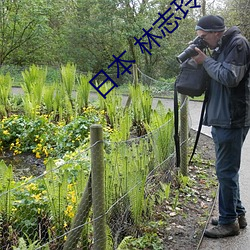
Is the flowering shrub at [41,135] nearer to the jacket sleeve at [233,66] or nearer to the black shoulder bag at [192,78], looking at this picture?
the black shoulder bag at [192,78]

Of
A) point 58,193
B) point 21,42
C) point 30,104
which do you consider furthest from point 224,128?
point 21,42

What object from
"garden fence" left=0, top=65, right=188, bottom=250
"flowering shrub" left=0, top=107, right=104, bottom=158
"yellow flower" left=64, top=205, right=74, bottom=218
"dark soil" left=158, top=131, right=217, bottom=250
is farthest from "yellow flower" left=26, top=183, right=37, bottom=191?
"flowering shrub" left=0, top=107, right=104, bottom=158

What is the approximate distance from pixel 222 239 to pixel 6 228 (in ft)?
5.78

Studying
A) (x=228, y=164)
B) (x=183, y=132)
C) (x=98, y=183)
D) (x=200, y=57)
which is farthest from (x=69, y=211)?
(x=183, y=132)

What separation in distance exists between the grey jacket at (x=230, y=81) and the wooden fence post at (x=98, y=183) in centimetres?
107

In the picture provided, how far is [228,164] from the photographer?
3.06m

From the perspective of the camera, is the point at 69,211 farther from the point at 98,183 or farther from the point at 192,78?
the point at 192,78

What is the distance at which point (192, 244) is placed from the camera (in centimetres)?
320

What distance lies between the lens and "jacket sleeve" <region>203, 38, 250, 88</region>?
9.09 ft

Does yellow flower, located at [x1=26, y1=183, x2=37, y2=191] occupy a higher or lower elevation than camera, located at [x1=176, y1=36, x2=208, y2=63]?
lower

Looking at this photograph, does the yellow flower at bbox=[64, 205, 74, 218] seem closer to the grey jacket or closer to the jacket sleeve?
the grey jacket

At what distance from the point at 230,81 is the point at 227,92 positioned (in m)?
0.17

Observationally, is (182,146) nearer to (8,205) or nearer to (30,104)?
(8,205)

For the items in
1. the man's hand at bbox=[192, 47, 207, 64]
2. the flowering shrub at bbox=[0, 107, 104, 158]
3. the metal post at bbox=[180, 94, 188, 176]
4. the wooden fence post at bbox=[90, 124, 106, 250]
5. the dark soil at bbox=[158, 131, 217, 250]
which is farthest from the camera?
the flowering shrub at bbox=[0, 107, 104, 158]
